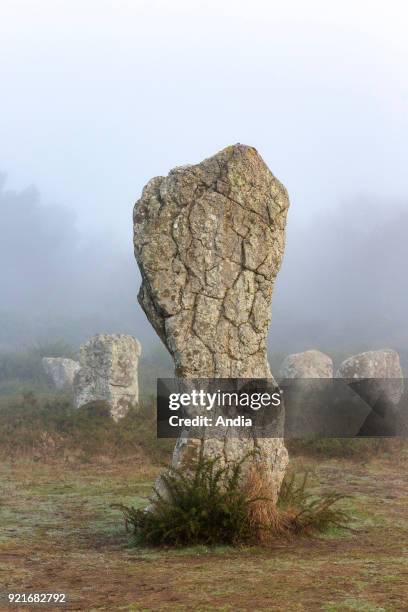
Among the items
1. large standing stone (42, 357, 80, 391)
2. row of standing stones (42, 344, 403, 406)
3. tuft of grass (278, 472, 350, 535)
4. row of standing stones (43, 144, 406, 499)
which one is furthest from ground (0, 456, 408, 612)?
large standing stone (42, 357, 80, 391)

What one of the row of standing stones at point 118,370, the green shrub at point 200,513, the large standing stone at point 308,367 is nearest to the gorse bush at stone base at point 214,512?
the green shrub at point 200,513

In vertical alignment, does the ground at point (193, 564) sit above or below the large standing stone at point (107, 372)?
below

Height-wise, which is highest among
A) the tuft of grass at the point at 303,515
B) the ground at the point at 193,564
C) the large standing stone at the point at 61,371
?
the large standing stone at the point at 61,371

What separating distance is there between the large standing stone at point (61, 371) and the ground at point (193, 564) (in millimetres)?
27347

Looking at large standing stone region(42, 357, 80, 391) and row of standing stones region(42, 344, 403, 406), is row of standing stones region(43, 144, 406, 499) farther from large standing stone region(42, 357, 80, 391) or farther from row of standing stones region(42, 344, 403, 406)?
large standing stone region(42, 357, 80, 391)

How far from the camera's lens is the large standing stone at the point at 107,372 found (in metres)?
24.0

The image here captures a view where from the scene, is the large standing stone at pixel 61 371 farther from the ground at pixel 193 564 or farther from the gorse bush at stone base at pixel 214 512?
the gorse bush at stone base at pixel 214 512

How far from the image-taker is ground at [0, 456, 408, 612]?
6480mm

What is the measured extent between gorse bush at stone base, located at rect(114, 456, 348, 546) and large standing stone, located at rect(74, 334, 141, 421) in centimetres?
1472

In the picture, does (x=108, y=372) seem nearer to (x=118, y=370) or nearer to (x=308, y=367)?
(x=118, y=370)

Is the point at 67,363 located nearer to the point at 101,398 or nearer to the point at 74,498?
the point at 101,398

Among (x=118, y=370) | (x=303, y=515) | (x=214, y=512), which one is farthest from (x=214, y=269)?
(x=118, y=370)

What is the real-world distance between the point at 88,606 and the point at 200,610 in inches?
34.8

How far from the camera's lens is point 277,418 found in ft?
31.3
